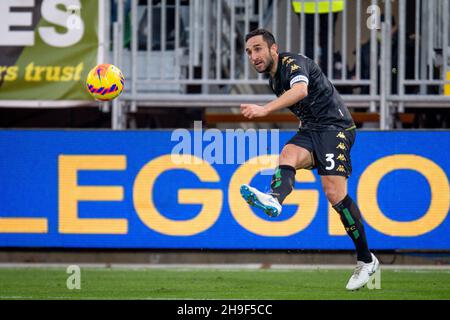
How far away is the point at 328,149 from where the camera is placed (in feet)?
32.9

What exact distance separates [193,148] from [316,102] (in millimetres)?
3459

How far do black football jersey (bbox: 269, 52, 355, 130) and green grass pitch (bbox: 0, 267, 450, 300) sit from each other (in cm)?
159

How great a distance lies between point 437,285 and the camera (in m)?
10.8

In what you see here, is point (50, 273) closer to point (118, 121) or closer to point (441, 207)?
point (118, 121)

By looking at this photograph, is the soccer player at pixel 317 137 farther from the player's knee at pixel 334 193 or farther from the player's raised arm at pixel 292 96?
the player's raised arm at pixel 292 96

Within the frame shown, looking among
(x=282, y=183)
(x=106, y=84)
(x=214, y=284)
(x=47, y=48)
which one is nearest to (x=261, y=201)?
(x=282, y=183)

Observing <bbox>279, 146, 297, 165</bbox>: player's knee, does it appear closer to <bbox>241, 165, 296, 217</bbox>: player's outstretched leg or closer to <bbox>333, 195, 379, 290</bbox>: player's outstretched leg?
<bbox>241, 165, 296, 217</bbox>: player's outstretched leg

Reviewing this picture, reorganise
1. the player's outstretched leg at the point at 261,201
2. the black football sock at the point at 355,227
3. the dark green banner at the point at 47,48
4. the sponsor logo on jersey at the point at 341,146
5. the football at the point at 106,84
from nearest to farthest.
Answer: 1. the player's outstretched leg at the point at 261,201
2. the black football sock at the point at 355,227
3. the sponsor logo on jersey at the point at 341,146
4. the football at the point at 106,84
5. the dark green banner at the point at 47,48

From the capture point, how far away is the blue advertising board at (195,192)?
43.1 ft

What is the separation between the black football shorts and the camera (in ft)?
32.9

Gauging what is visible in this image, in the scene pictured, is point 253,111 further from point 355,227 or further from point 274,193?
point 355,227

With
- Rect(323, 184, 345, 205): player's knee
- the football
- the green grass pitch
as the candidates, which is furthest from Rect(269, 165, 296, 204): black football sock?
the football

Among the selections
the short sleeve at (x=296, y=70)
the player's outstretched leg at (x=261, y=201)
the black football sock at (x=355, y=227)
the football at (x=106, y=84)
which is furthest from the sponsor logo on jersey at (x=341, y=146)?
the football at (x=106, y=84)
